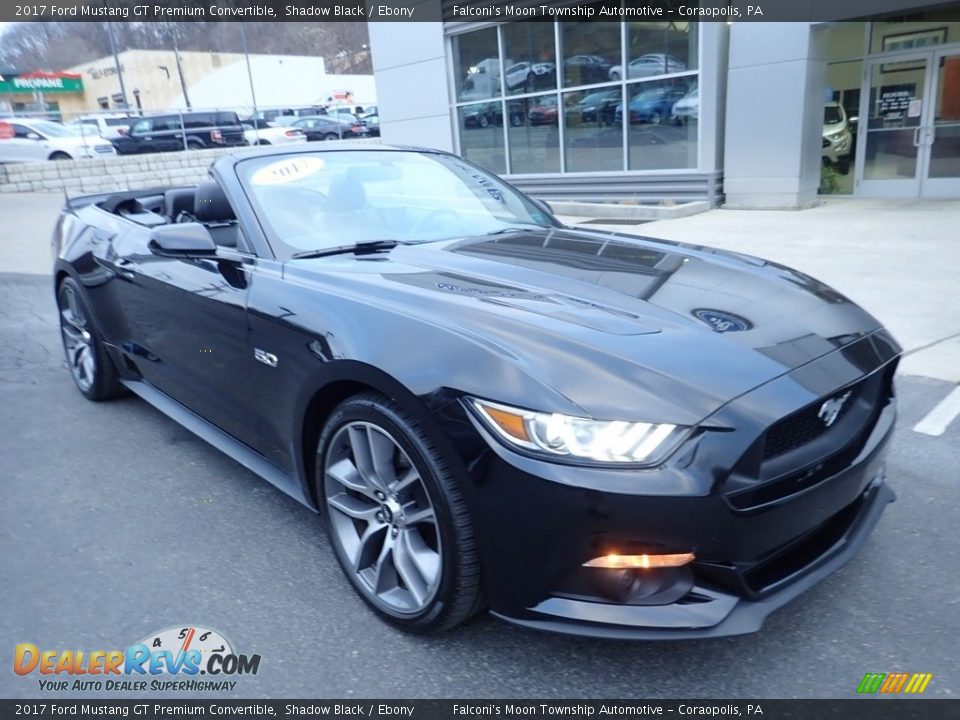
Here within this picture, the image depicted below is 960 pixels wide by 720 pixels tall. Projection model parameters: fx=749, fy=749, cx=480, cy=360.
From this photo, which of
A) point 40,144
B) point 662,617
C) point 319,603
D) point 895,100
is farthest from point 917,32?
point 40,144

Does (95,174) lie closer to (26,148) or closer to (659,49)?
(26,148)

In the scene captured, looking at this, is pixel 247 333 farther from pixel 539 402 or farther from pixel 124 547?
pixel 539 402

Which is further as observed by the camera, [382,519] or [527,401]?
[382,519]

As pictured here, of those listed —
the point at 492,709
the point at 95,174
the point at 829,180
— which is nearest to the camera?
the point at 492,709

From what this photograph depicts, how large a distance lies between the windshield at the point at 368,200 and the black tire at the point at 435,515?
0.95 meters

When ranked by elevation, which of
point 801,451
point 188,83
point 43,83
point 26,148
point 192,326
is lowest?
point 801,451

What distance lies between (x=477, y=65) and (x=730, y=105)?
228 inches

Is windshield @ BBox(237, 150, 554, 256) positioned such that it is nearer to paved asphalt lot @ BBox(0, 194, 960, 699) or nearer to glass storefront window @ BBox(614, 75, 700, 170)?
paved asphalt lot @ BBox(0, 194, 960, 699)

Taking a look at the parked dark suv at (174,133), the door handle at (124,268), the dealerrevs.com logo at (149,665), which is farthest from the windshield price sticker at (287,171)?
the parked dark suv at (174,133)

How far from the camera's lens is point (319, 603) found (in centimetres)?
262

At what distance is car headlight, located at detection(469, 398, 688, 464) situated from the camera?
188 cm

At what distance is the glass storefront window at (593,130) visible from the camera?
13.5m

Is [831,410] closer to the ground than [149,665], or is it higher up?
higher up

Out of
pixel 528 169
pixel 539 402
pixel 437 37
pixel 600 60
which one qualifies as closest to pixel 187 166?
pixel 437 37
